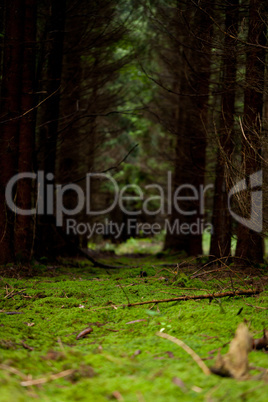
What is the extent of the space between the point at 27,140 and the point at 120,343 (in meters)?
5.61

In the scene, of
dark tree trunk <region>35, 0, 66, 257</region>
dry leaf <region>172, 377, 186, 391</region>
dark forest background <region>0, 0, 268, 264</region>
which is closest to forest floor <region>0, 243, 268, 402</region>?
dry leaf <region>172, 377, 186, 391</region>

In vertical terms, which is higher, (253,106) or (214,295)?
(253,106)

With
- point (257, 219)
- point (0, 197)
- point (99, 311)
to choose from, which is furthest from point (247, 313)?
point (0, 197)

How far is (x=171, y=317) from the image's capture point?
9.77ft

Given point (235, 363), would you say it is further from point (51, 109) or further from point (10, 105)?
point (51, 109)

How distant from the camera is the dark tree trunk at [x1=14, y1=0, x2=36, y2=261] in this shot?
277 inches

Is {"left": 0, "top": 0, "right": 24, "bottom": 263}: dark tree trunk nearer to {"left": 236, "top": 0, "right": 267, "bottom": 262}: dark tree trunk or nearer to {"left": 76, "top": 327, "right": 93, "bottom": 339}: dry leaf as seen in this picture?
{"left": 236, "top": 0, "right": 267, "bottom": 262}: dark tree trunk

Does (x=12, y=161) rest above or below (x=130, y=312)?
above

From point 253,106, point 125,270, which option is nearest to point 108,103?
point 253,106

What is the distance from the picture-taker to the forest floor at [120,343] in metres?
1.60

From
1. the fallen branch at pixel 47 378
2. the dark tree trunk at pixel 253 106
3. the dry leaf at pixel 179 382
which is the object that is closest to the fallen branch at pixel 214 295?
the dark tree trunk at pixel 253 106

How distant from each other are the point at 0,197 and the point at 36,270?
1559mm

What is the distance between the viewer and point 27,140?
283 inches

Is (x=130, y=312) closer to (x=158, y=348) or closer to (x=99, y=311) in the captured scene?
(x=99, y=311)
